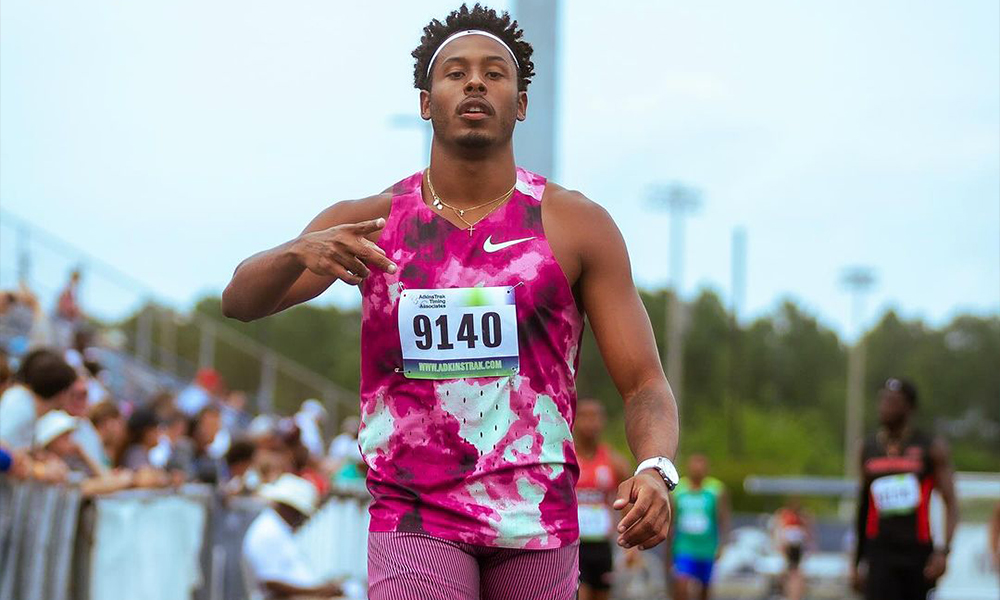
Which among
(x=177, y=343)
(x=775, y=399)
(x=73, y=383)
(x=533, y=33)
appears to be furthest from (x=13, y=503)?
(x=775, y=399)

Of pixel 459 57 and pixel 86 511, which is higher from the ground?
pixel 459 57

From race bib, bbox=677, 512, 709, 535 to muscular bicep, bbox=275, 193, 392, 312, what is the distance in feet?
43.4

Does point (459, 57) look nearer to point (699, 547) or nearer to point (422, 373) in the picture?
point (422, 373)

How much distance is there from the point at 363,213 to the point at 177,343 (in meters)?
17.8

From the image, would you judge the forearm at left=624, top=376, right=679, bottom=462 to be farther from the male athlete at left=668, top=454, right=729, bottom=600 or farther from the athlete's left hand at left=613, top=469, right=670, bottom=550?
the male athlete at left=668, top=454, right=729, bottom=600

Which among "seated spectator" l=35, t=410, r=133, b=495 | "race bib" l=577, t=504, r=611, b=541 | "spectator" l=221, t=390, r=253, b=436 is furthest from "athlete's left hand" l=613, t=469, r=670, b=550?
"spectator" l=221, t=390, r=253, b=436

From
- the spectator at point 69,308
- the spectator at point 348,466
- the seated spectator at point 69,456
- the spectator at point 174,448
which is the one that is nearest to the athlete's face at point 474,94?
the seated spectator at point 69,456

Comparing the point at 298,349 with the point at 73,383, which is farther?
the point at 298,349

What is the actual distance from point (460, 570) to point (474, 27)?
1.48m

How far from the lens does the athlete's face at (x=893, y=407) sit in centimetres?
1027

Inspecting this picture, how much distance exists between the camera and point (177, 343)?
21.3 m

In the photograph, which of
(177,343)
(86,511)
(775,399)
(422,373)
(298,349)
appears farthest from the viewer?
(775,399)

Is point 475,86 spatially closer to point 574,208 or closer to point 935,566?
point 574,208

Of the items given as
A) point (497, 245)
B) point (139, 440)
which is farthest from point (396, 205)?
point (139, 440)
